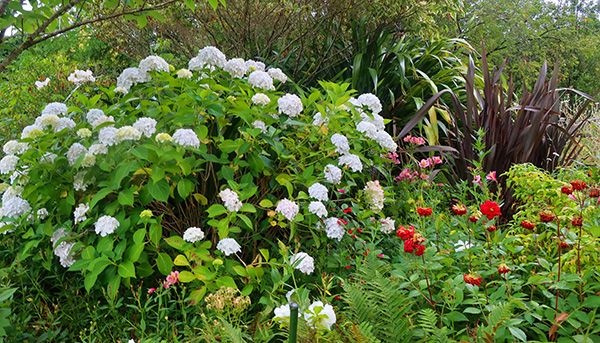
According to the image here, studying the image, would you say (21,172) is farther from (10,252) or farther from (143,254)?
(143,254)

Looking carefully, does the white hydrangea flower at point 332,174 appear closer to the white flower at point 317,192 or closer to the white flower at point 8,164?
the white flower at point 317,192

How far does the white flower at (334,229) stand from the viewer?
1.89 metres

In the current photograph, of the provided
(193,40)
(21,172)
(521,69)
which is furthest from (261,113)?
(521,69)

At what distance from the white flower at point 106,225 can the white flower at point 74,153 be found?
Answer: 0.33 metres

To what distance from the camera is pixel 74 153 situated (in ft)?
5.94

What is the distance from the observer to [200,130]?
1.85 metres

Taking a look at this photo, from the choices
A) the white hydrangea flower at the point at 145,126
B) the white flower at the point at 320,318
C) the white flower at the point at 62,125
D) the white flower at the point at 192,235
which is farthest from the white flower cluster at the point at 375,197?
the white flower at the point at 62,125

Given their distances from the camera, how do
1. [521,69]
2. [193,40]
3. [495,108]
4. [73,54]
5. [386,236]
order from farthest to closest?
1. [73,54]
2. [521,69]
3. [193,40]
4. [495,108]
5. [386,236]

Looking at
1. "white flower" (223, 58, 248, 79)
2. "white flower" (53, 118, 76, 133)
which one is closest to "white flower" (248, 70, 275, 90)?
"white flower" (223, 58, 248, 79)

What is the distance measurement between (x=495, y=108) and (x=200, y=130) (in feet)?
7.82

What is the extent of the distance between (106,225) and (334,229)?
100 cm

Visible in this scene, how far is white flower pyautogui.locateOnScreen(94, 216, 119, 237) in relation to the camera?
66.2 inches

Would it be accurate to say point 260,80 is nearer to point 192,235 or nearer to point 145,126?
point 145,126

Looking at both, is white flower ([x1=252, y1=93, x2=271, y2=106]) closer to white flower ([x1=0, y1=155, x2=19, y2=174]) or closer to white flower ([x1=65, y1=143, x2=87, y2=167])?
white flower ([x1=65, y1=143, x2=87, y2=167])
